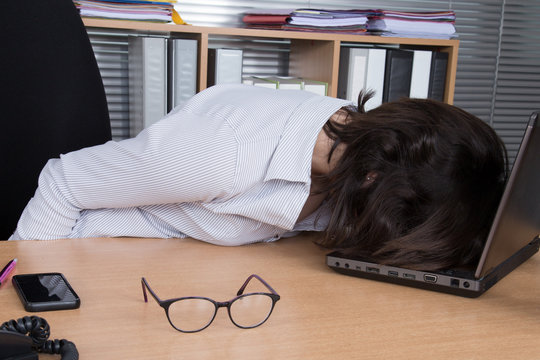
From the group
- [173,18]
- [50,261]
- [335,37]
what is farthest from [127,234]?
[335,37]

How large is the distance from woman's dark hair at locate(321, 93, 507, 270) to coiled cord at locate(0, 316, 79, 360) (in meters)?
0.47

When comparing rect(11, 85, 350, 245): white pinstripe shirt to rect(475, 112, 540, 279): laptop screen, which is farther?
rect(11, 85, 350, 245): white pinstripe shirt

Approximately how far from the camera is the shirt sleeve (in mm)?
958

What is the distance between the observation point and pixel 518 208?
2.62 feet

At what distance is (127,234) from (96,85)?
1.88 feet

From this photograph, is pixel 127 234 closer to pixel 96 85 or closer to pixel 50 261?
pixel 50 261

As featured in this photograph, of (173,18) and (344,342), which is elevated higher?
(173,18)

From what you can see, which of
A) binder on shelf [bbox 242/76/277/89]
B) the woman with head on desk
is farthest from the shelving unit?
the woman with head on desk

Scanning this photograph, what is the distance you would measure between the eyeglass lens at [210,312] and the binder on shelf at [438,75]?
1803 millimetres

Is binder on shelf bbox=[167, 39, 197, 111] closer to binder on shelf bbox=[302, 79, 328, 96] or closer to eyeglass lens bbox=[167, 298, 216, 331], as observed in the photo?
binder on shelf bbox=[302, 79, 328, 96]

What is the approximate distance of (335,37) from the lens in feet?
7.20

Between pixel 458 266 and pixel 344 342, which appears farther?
pixel 458 266

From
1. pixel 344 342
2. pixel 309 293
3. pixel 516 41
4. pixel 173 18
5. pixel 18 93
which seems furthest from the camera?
pixel 516 41

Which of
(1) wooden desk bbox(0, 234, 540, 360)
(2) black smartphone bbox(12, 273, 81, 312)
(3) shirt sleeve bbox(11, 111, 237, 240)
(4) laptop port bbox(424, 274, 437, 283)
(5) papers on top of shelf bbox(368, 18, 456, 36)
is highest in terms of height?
(5) papers on top of shelf bbox(368, 18, 456, 36)
